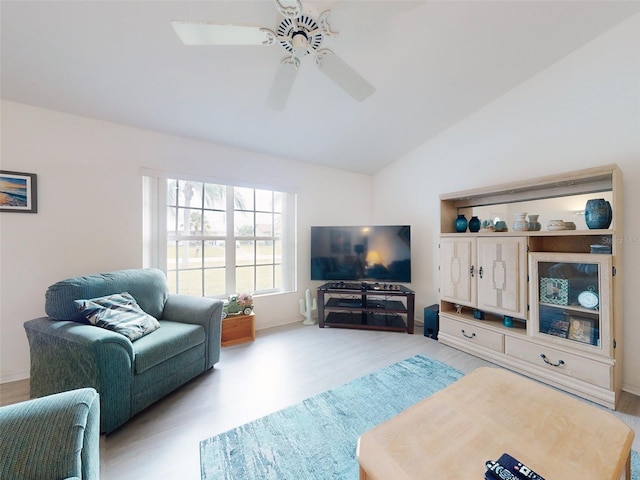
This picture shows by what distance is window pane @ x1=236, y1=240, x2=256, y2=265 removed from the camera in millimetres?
3180

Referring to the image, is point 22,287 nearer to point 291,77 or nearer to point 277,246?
point 277,246

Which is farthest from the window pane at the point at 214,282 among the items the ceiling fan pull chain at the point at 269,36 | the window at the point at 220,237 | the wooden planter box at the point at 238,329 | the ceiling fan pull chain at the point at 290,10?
the ceiling fan pull chain at the point at 290,10

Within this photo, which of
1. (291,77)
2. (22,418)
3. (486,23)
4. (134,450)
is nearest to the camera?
(22,418)

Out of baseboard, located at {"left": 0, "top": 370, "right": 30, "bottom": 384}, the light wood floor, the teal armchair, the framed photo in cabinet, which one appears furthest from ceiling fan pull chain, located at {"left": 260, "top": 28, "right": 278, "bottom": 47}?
baseboard, located at {"left": 0, "top": 370, "right": 30, "bottom": 384}

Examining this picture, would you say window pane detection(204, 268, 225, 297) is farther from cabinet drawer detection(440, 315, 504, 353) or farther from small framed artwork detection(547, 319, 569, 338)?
small framed artwork detection(547, 319, 569, 338)

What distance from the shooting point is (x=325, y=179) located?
3703 millimetres

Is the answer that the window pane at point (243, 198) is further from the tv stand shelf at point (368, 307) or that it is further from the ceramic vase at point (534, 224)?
the ceramic vase at point (534, 224)

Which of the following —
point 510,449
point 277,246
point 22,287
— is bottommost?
point 510,449

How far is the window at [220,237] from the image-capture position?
8.81 ft

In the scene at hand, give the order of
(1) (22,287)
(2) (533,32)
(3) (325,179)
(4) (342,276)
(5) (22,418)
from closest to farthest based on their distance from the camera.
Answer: (5) (22,418) < (2) (533,32) < (1) (22,287) < (4) (342,276) < (3) (325,179)

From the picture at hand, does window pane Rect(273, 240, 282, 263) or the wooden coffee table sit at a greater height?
window pane Rect(273, 240, 282, 263)

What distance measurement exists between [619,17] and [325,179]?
2985mm

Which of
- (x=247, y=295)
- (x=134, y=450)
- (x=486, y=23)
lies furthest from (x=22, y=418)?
(x=486, y=23)

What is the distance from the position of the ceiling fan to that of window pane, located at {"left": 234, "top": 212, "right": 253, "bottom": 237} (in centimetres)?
183
